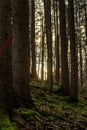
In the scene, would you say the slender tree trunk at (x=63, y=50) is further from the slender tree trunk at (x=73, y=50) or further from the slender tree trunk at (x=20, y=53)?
the slender tree trunk at (x=20, y=53)

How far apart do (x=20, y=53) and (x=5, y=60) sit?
191 centimetres

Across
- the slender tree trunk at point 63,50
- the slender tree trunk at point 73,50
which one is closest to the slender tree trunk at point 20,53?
the slender tree trunk at point 73,50

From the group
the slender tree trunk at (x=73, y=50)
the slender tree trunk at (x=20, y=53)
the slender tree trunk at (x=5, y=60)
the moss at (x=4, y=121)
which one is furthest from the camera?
the slender tree trunk at (x=73, y=50)

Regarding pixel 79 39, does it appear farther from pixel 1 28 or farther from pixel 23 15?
pixel 1 28

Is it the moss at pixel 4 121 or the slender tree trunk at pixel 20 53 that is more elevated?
the slender tree trunk at pixel 20 53

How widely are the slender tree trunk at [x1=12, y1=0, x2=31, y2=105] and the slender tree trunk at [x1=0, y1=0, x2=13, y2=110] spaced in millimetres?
1572

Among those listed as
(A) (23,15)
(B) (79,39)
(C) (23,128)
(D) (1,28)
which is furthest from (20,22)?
(B) (79,39)

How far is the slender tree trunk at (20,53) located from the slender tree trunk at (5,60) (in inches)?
61.9

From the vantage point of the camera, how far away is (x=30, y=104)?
8.27 metres

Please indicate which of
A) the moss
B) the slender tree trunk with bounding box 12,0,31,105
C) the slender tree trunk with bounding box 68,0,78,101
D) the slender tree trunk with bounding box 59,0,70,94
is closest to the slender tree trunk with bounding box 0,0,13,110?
the moss

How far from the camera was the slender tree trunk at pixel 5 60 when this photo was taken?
6570 mm

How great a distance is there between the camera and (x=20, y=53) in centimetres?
851

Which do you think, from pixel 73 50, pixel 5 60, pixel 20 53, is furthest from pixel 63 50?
pixel 5 60

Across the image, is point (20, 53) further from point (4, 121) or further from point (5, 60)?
point (4, 121)
